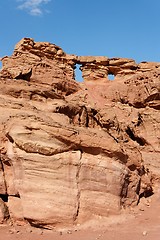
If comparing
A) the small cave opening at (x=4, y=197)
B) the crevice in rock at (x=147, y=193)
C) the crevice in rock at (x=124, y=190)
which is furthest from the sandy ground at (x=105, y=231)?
the crevice in rock at (x=147, y=193)

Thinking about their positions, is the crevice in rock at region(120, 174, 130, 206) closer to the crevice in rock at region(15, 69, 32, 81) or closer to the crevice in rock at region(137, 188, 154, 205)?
the crevice in rock at region(137, 188, 154, 205)

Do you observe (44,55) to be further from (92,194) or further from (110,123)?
(92,194)

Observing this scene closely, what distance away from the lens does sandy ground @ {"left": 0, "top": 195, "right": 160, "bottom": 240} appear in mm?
8805

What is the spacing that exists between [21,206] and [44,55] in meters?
16.2

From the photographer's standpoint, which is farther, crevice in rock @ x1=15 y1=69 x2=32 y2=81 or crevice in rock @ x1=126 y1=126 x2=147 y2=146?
crevice in rock @ x1=126 y1=126 x2=147 y2=146

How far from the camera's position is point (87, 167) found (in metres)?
10.3

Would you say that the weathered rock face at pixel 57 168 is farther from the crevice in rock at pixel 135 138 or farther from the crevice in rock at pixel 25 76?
the crevice in rock at pixel 135 138

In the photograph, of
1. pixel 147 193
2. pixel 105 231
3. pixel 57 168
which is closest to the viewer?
pixel 105 231

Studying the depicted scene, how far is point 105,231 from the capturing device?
9.31m

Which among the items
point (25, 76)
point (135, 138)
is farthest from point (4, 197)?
point (135, 138)

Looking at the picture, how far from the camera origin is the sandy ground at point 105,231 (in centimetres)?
880

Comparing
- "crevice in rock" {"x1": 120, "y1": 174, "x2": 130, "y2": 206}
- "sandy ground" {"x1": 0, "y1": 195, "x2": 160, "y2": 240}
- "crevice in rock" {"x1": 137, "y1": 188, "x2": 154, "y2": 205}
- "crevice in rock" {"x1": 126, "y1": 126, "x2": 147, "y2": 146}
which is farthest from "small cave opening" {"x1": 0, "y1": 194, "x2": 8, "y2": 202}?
"crevice in rock" {"x1": 126, "y1": 126, "x2": 147, "y2": 146}

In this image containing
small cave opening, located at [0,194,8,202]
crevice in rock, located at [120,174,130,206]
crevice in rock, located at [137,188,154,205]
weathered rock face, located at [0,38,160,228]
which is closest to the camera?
weathered rock face, located at [0,38,160,228]

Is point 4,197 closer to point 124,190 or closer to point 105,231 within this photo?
point 105,231
